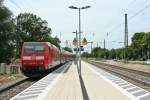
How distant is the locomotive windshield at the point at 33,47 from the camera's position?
3553 cm

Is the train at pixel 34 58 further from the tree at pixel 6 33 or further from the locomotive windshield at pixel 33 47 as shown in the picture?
the tree at pixel 6 33

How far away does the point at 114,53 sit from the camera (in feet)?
634

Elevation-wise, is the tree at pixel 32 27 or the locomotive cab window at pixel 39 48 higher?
the tree at pixel 32 27

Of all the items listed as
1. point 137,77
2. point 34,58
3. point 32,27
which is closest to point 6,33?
point 34,58

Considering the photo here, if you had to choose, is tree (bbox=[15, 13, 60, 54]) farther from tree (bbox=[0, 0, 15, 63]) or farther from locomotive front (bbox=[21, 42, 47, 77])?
locomotive front (bbox=[21, 42, 47, 77])

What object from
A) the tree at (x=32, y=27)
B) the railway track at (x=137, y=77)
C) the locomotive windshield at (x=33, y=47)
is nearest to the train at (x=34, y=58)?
the locomotive windshield at (x=33, y=47)

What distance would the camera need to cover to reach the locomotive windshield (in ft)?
117

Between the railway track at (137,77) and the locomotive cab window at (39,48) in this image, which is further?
the locomotive cab window at (39,48)

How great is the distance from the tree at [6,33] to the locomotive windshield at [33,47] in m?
25.6

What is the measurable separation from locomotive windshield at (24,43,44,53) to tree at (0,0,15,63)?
2560 centimetres

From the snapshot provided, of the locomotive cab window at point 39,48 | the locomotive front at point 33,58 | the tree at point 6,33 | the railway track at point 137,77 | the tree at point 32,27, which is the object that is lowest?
the railway track at point 137,77

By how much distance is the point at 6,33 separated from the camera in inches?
2515

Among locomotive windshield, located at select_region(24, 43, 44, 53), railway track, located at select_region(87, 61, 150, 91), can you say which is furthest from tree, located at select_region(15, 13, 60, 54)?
locomotive windshield, located at select_region(24, 43, 44, 53)

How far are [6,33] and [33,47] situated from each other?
2909 cm
